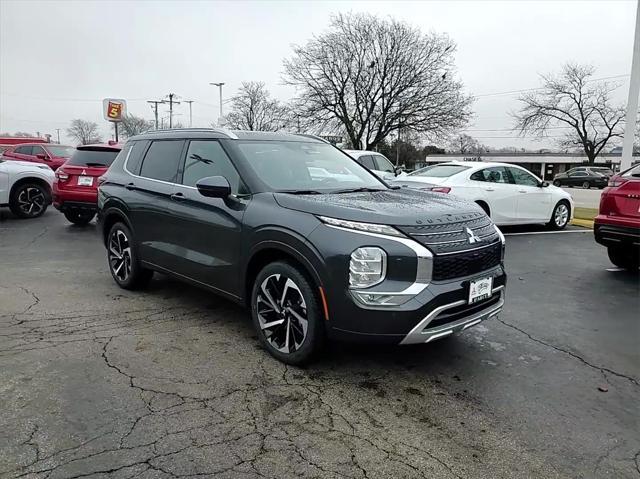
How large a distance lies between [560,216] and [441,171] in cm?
328

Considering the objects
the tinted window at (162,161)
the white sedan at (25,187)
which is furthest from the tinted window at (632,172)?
the white sedan at (25,187)

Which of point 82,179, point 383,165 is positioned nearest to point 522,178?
point 383,165

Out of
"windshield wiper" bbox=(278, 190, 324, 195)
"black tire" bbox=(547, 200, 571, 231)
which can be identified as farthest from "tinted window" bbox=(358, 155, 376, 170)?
"windshield wiper" bbox=(278, 190, 324, 195)

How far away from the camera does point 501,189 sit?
10180 millimetres

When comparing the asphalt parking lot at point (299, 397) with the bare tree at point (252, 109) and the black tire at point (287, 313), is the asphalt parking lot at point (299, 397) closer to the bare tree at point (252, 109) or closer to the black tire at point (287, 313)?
the black tire at point (287, 313)

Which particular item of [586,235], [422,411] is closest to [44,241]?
[422,411]

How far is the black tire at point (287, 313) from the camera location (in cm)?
342

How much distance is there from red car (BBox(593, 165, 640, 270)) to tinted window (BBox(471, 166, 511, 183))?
11.8 feet

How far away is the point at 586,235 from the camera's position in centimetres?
1038

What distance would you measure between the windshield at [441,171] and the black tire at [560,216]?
2.71 m

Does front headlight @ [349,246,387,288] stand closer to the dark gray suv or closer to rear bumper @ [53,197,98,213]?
the dark gray suv

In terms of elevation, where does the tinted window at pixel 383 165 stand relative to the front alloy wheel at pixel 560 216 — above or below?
above

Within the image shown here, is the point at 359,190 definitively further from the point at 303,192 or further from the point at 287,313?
the point at 287,313

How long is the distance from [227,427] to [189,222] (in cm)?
212
